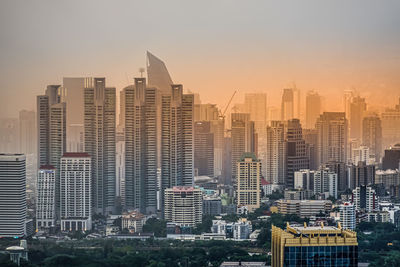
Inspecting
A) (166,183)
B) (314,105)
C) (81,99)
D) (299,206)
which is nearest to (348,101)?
(314,105)

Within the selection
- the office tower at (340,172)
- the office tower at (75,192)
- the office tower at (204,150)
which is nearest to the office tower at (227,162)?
the office tower at (204,150)

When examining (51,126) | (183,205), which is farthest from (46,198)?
(183,205)

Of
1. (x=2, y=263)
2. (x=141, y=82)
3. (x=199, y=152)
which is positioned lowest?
(x=2, y=263)

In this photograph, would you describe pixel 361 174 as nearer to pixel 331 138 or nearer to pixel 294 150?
pixel 331 138

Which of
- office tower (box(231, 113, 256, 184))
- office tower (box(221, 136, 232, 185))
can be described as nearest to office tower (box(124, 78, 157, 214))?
office tower (box(221, 136, 232, 185))

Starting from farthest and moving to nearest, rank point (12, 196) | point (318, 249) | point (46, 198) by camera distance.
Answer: point (46, 198) → point (12, 196) → point (318, 249)

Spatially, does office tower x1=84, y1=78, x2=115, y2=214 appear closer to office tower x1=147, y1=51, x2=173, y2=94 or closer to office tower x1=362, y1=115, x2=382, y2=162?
office tower x1=147, y1=51, x2=173, y2=94

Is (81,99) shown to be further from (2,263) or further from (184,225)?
(2,263)
